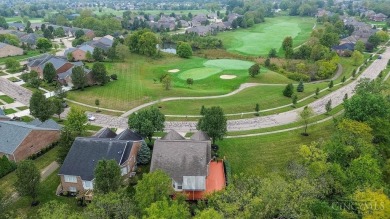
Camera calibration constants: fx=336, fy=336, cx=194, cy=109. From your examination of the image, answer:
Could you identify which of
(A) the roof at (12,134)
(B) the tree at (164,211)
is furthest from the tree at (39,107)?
(B) the tree at (164,211)

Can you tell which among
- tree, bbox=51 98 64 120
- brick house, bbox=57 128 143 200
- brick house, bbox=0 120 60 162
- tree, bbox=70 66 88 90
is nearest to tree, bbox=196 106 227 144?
brick house, bbox=57 128 143 200

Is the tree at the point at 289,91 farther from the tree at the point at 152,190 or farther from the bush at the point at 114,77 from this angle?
the tree at the point at 152,190

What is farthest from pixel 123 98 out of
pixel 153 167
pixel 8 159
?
pixel 153 167

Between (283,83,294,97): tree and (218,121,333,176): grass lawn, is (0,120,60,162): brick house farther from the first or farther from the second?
(283,83,294,97): tree

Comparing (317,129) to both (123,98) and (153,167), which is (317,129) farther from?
(123,98)

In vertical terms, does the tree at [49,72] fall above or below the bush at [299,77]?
above

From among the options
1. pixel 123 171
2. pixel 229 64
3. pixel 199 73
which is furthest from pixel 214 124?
pixel 229 64
